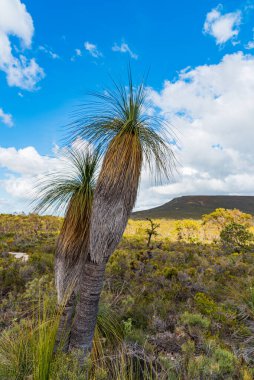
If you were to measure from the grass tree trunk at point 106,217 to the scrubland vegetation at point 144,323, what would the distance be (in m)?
0.33

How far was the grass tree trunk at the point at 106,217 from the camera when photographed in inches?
118

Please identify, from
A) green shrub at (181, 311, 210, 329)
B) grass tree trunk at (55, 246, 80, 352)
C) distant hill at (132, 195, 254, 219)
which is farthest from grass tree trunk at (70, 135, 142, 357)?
distant hill at (132, 195, 254, 219)

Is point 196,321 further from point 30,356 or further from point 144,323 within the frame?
point 30,356

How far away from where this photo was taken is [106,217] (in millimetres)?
2990

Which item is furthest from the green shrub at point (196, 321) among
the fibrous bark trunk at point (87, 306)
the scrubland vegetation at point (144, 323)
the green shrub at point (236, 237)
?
the green shrub at point (236, 237)

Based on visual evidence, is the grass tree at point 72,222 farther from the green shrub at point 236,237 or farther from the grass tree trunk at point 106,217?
the green shrub at point 236,237

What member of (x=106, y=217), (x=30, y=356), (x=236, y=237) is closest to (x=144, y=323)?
(x=30, y=356)

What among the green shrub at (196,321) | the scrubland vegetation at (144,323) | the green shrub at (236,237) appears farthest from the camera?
the green shrub at (236,237)

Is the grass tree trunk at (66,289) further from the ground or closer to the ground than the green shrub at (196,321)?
further from the ground

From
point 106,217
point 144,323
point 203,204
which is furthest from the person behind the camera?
point 203,204

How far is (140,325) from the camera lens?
5.86 metres

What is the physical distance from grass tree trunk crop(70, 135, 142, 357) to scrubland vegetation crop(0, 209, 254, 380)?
327 millimetres

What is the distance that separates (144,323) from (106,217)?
397 centimetres

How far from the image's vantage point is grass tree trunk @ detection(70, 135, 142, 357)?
9.84ft
